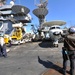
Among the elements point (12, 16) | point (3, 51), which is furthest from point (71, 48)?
point (12, 16)

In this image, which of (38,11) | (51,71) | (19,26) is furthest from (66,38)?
(38,11)

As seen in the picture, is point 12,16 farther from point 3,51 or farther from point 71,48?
point 71,48

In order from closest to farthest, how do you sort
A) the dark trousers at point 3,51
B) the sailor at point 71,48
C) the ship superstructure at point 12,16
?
1. the sailor at point 71,48
2. the dark trousers at point 3,51
3. the ship superstructure at point 12,16

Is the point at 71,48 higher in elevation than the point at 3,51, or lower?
Answer: higher

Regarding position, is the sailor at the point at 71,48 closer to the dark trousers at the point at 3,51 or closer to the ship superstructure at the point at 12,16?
the dark trousers at the point at 3,51

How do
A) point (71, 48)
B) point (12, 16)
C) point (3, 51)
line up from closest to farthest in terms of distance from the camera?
point (71, 48) → point (3, 51) → point (12, 16)

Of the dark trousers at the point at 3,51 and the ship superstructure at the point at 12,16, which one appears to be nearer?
the dark trousers at the point at 3,51

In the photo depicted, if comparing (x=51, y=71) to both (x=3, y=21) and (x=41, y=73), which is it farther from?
(x=3, y=21)

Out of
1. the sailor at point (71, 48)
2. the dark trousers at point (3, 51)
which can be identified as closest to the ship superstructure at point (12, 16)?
the dark trousers at point (3, 51)

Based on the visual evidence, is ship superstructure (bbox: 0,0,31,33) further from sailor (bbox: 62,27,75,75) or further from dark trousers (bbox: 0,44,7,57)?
sailor (bbox: 62,27,75,75)

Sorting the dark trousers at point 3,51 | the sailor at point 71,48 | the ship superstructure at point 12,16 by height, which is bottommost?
the dark trousers at point 3,51

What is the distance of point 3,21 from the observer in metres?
40.2

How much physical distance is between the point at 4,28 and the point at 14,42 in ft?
59.9

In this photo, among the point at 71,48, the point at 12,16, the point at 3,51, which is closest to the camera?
the point at 71,48
